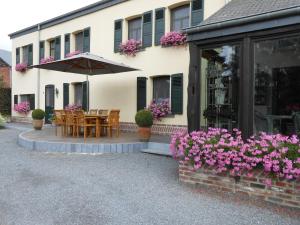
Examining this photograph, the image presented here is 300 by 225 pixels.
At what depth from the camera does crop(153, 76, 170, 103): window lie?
10734mm

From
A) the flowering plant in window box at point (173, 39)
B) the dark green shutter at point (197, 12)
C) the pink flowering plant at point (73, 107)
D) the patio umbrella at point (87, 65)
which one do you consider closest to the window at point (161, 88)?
the flowering plant in window box at point (173, 39)

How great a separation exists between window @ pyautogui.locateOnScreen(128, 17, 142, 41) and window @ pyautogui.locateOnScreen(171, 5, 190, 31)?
5.05ft

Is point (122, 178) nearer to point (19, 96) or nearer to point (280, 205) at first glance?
point (280, 205)

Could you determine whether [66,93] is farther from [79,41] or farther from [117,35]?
[117,35]

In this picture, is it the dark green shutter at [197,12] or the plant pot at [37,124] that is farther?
the plant pot at [37,124]

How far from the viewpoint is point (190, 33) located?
17.4ft

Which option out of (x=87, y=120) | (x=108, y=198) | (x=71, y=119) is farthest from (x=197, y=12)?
(x=108, y=198)

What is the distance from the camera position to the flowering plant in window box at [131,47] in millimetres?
11252

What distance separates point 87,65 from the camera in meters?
9.65

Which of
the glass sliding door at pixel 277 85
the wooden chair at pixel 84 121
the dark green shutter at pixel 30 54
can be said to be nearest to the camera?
the glass sliding door at pixel 277 85

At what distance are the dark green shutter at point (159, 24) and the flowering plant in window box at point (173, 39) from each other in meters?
0.33

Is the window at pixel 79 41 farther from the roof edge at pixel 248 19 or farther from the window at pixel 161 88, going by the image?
the roof edge at pixel 248 19

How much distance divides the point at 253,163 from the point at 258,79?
1.65 metres

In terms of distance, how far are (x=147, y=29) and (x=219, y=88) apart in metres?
6.07
